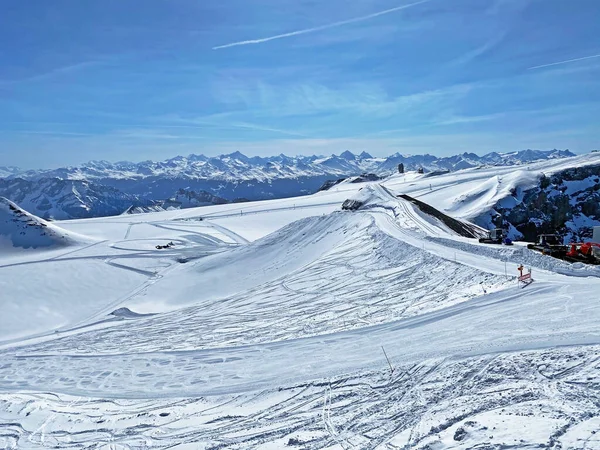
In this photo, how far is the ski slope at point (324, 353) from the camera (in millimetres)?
8898

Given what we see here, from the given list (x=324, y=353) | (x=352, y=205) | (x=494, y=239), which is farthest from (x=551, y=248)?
(x=352, y=205)

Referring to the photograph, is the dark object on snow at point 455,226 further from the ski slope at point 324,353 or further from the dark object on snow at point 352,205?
the ski slope at point 324,353

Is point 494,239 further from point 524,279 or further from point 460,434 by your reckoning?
point 460,434

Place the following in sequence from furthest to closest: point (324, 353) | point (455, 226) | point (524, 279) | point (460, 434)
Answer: point (455, 226) → point (524, 279) → point (324, 353) → point (460, 434)

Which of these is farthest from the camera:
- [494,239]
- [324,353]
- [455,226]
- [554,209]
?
[554,209]

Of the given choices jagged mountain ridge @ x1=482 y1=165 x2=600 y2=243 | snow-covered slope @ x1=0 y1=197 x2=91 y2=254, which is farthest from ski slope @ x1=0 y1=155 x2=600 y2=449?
jagged mountain ridge @ x1=482 y1=165 x2=600 y2=243

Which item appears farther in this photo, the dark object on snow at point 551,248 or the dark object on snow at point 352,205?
the dark object on snow at point 352,205

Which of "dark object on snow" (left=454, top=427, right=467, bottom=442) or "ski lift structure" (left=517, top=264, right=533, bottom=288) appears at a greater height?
"ski lift structure" (left=517, top=264, right=533, bottom=288)

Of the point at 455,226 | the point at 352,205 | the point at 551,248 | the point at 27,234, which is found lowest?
the point at 551,248

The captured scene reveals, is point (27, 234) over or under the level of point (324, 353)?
over

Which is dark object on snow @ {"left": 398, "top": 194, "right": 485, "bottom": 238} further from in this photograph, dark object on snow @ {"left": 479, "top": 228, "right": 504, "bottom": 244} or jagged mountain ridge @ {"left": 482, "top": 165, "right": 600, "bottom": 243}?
jagged mountain ridge @ {"left": 482, "top": 165, "right": 600, "bottom": 243}

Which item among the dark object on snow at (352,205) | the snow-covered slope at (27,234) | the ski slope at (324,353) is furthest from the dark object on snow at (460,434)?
the snow-covered slope at (27,234)

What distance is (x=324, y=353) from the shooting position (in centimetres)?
1324

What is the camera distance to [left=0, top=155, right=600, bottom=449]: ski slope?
8898 mm
